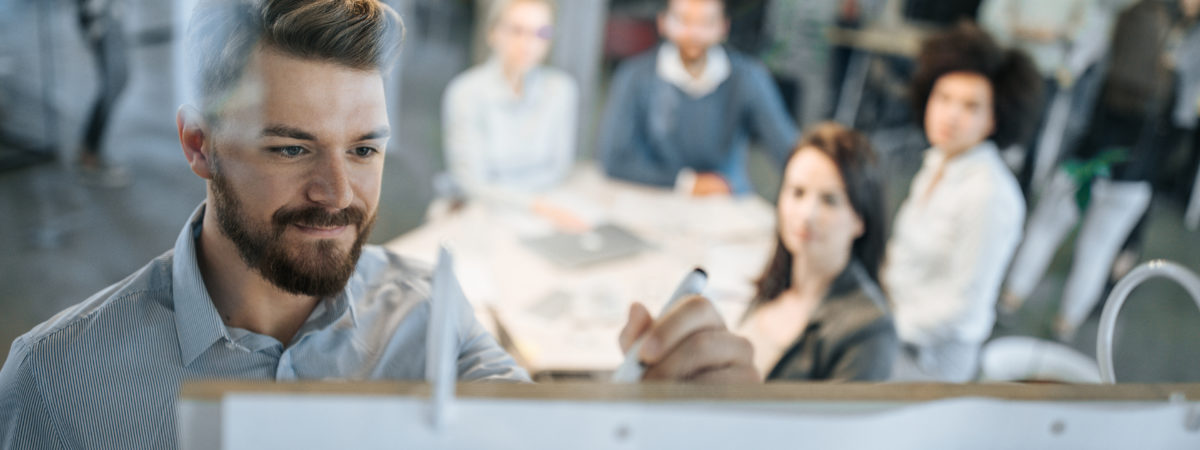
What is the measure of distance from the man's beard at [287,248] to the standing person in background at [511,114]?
56.0 inches

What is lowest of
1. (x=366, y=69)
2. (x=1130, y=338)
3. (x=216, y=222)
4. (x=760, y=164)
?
(x=1130, y=338)

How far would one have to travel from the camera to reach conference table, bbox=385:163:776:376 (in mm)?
1447

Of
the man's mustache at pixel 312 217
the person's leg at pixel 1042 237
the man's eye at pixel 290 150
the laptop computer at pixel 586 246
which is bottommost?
the person's leg at pixel 1042 237

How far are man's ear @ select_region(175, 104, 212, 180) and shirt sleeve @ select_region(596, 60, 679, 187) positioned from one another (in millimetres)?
1793

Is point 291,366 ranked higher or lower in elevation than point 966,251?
higher

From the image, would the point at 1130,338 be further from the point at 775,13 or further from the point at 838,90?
the point at 838,90

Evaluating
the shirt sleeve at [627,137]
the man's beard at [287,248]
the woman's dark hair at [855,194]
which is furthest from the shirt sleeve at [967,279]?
the man's beard at [287,248]

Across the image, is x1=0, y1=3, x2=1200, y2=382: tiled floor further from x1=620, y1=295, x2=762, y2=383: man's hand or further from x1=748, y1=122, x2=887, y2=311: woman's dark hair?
x1=748, y1=122, x2=887, y2=311: woman's dark hair

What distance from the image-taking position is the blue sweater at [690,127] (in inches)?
94.0

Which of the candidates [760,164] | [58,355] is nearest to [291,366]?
[58,355]

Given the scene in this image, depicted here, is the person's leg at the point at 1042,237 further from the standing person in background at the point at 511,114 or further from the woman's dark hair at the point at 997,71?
the standing person in background at the point at 511,114

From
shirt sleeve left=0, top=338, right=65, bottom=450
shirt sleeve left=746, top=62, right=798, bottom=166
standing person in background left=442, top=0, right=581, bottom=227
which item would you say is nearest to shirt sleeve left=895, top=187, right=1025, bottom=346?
shirt sleeve left=746, top=62, right=798, bottom=166

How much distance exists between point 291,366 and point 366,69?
0.85 ft

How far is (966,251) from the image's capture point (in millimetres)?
1729
